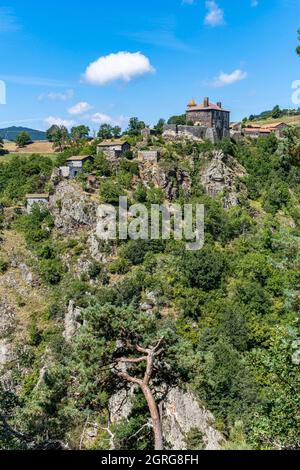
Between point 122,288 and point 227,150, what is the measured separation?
29.4 m

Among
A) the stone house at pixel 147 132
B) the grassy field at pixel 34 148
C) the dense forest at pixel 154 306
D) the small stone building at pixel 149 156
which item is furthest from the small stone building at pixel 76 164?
the grassy field at pixel 34 148

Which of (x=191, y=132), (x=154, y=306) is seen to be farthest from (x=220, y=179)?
(x=154, y=306)

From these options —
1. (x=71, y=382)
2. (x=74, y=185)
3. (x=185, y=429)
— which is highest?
(x=74, y=185)

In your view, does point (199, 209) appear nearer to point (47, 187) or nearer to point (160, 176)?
point (160, 176)

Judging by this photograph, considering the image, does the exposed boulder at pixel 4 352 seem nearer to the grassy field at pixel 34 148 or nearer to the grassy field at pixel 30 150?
the grassy field at pixel 30 150

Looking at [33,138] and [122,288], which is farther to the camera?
[33,138]

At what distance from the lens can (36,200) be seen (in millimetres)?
50594

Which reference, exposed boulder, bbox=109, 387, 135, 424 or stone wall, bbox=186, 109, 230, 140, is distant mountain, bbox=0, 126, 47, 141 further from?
exposed boulder, bbox=109, 387, 135, 424

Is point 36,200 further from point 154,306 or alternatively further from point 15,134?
point 15,134

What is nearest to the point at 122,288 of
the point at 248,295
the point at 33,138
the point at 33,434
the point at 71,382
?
the point at 248,295

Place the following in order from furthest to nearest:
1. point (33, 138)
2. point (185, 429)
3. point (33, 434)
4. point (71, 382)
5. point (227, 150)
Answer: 1. point (33, 138)
2. point (227, 150)
3. point (185, 429)
4. point (33, 434)
5. point (71, 382)

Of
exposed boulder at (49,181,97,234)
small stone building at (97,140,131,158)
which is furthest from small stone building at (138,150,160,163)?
exposed boulder at (49,181,97,234)

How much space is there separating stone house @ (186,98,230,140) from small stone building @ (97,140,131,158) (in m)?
13.5

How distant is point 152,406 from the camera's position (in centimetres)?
1147
